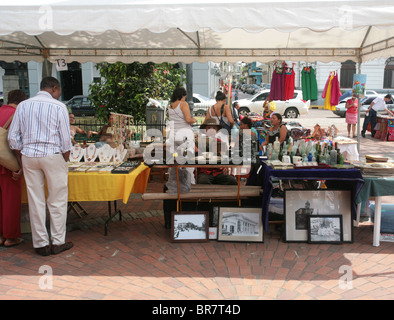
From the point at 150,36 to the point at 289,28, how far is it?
3.66 m

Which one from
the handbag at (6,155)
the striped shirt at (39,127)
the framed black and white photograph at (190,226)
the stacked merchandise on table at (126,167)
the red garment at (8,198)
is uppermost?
the striped shirt at (39,127)

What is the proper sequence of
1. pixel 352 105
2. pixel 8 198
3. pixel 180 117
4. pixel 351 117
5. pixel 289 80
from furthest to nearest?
pixel 351 117 → pixel 352 105 → pixel 289 80 → pixel 180 117 → pixel 8 198

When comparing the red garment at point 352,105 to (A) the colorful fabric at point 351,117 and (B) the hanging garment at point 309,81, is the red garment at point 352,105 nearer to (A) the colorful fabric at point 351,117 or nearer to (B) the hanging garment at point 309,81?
(A) the colorful fabric at point 351,117

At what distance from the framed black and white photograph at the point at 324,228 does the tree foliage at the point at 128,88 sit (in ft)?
24.4

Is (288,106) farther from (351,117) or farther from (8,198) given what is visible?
(8,198)

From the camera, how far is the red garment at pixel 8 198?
450 cm

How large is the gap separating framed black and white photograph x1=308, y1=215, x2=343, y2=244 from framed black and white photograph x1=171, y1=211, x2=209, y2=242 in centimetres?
126

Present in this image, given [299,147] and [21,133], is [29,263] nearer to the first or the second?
[21,133]

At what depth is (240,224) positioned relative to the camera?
479 cm

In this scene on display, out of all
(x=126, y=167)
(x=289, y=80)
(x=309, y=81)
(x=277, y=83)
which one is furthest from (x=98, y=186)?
(x=309, y=81)

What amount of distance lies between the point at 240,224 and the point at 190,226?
0.61 metres

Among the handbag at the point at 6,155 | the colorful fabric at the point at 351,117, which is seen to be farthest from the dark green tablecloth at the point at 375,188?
the colorful fabric at the point at 351,117

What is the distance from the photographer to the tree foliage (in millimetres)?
11156

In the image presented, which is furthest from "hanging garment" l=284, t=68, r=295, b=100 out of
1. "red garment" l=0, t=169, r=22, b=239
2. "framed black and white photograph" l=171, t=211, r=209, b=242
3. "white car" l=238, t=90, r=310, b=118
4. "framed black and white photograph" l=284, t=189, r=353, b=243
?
"white car" l=238, t=90, r=310, b=118
